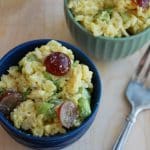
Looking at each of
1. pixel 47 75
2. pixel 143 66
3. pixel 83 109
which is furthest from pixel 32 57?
pixel 143 66

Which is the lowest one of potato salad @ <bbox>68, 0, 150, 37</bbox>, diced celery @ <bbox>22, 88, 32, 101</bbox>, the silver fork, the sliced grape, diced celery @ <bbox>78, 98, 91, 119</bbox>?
the silver fork

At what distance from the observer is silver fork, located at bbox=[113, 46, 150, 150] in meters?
0.87

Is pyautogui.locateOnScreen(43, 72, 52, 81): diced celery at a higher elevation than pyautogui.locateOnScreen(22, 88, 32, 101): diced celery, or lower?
higher

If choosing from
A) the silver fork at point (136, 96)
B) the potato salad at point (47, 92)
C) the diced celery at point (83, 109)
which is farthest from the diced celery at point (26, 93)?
the silver fork at point (136, 96)

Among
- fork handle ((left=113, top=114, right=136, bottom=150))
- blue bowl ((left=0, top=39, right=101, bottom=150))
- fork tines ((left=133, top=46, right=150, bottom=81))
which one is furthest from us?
fork tines ((left=133, top=46, right=150, bottom=81))

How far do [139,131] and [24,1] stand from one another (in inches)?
18.6

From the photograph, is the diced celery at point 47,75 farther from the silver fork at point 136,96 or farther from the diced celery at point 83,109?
the silver fork at point 136,96

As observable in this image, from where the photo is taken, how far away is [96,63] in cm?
99

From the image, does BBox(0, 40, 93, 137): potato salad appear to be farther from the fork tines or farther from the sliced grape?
the fork tines

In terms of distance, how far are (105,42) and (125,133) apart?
0.20 m

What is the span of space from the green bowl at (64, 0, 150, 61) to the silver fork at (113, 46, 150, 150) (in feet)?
0.18

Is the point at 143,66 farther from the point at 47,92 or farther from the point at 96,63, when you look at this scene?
the point at 47,92

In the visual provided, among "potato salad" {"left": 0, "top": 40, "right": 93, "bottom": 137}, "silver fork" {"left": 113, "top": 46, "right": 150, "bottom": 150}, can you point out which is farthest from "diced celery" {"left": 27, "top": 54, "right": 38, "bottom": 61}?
Result: "silver fork" {"left": 113, "top": 46, "right": 150, "bottom": 150}

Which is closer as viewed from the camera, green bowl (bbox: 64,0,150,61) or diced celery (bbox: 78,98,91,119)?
diced celery (bbox: 78,98,91,119)
